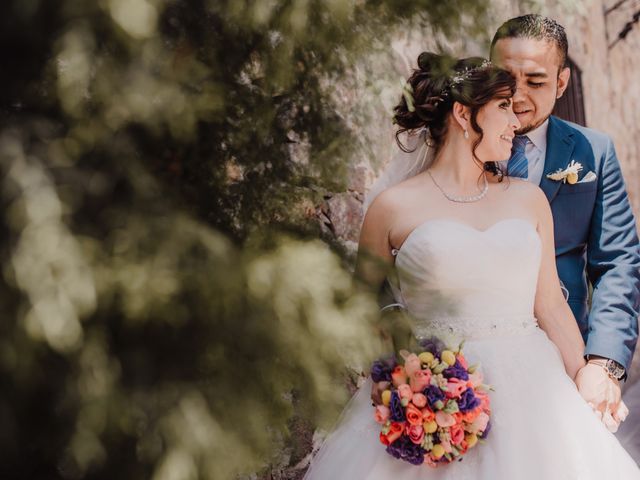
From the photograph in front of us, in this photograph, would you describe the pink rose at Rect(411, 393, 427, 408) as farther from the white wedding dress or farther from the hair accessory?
the hair accessory

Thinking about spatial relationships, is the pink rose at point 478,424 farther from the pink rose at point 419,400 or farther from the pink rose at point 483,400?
the pink rose at point 419,400

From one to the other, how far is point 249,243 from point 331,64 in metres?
0.55

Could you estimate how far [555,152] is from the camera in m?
2.96

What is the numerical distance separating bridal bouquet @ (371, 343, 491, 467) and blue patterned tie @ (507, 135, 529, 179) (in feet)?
3.76

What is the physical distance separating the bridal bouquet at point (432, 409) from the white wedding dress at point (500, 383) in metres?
0.12

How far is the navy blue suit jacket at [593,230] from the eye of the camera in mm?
2691

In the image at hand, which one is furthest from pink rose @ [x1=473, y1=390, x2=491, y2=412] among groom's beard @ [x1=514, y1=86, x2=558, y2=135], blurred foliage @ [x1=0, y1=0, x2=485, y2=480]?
groom's beard @ [x1=514, y1=86, x2=558, y2=135]

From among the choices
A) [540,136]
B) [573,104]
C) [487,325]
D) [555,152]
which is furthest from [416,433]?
[573,104]

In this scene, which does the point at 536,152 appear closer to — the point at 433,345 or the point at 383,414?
the point at 433,345

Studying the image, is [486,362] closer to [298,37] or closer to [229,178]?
[229,178]

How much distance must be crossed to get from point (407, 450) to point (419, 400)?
174 millimetres

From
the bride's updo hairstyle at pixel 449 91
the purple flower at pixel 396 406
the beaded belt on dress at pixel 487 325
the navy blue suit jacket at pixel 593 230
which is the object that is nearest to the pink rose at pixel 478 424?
the purple flower at pixel 396 406

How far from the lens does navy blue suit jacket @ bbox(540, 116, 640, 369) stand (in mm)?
2691

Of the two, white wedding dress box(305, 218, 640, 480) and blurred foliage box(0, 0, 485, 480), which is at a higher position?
blurred foliage box(0, 0, 485, 480)
